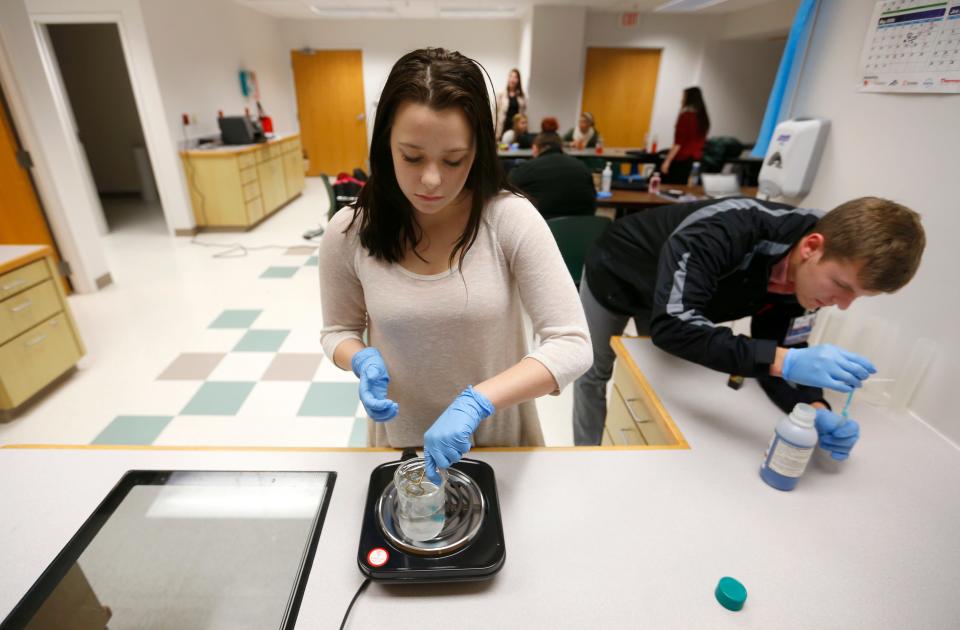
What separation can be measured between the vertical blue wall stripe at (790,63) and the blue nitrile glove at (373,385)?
1947mm

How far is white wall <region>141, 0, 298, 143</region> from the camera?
4402 mm

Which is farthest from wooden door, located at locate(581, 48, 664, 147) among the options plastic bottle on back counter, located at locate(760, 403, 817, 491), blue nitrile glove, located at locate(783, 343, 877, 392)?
plastic bottle on back counter, located at locate(760, 403, 817, 491)

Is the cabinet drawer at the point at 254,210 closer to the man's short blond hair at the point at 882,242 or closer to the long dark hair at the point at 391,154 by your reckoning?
the long dark hair at the point at 391,154

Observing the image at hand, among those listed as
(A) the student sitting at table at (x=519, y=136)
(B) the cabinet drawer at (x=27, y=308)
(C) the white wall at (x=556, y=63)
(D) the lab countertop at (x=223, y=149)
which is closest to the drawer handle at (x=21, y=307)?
(B) the cabinet drawer at (x=27, y=308)

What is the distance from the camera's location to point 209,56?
5.27 meters

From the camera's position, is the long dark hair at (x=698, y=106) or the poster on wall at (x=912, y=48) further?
the long dark hair at (x=698, y=106)

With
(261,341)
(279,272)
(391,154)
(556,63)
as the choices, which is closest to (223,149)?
(279,272)

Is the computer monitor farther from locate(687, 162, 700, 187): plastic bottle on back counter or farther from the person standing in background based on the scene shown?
locate(687, 162, 700, 187): plastic bottle on back counter

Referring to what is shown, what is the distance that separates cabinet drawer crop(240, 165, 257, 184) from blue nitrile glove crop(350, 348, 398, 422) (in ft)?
15.4

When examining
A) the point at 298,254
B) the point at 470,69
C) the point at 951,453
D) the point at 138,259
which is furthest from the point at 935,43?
the point at 138,259

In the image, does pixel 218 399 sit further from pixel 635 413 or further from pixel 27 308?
pixel 635 413

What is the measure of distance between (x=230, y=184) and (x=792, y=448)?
5226mm

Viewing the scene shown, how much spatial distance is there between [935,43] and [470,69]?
4.50 feet

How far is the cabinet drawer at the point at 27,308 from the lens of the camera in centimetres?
214
